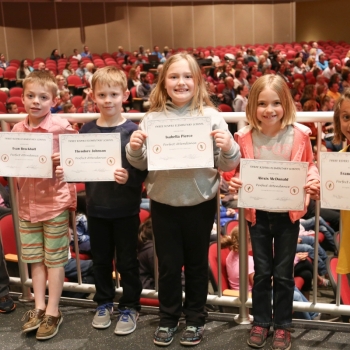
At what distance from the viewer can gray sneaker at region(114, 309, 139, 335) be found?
255 centimetres

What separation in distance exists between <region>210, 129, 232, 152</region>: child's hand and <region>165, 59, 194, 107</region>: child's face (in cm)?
23

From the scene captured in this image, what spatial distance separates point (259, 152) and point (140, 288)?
3.11 ft

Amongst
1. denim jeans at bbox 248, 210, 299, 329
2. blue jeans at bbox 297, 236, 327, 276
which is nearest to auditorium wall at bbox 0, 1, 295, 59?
blue jeans at bbox 297, 236, 327, 276

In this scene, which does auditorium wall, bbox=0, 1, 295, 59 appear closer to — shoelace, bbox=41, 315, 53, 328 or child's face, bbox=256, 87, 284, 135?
shoelace, bbox=41, 315, 53, 328

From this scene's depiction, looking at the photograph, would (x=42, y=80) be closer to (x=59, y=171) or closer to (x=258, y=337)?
(x=59, y=171)

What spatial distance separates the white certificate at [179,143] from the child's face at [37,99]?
60cm

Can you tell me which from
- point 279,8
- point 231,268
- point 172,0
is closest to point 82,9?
point 172,0

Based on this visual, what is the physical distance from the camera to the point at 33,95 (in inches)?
98.2

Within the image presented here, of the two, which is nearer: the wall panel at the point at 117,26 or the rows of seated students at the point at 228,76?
the rows of seated students at the point at 228,76

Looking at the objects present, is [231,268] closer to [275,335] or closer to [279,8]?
[275,335]

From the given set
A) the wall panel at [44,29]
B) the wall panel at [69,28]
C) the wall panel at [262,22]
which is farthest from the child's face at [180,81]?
the wall panel at [262,22]

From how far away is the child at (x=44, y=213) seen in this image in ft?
8.23

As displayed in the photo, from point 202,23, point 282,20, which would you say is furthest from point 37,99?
point 282,20

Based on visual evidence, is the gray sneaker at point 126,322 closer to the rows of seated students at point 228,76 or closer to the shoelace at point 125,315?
the shoelace at point 125,315
